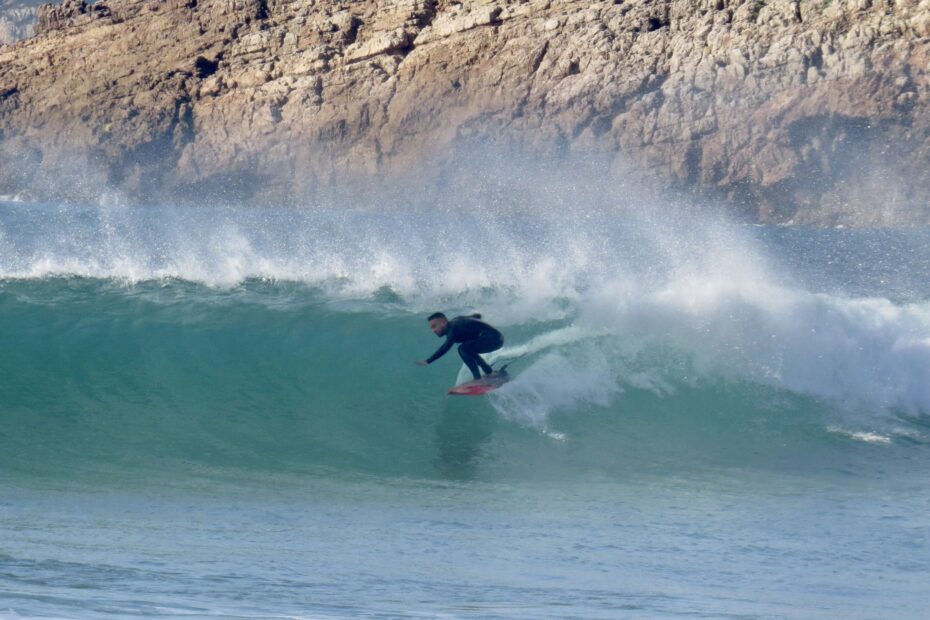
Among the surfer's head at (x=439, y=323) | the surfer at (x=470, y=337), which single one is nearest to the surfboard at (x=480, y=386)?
the surfer at (x=470, y=337)

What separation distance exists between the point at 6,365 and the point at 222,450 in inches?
134

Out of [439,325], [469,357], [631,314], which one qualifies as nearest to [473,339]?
[469,357]

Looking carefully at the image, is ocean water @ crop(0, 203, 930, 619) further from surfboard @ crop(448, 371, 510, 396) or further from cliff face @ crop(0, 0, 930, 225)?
cliff face @ crop(0, 0, 930, 225)

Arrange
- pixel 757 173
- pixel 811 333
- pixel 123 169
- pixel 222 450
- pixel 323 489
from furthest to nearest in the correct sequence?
pixel 123 169 → pixel 757 173 → pixel 811 333 → pixel 222 450 → pixel 323 489

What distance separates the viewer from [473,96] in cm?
6725

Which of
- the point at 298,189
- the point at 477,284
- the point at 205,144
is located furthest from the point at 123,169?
the point at 477,284

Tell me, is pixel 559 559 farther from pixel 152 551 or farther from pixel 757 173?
pixel 757 173

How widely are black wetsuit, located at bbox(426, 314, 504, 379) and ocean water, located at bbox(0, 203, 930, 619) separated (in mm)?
368

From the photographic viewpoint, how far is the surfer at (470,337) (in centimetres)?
1036

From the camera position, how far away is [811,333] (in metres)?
12.3

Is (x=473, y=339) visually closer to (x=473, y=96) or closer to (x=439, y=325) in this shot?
(x=439, y=325)

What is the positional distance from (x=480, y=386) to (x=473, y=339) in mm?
440

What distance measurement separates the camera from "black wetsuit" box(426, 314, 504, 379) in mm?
10484

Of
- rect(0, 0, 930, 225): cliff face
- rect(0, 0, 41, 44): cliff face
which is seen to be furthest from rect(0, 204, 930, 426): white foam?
rect(0, 0, 41, 44): cliff face
